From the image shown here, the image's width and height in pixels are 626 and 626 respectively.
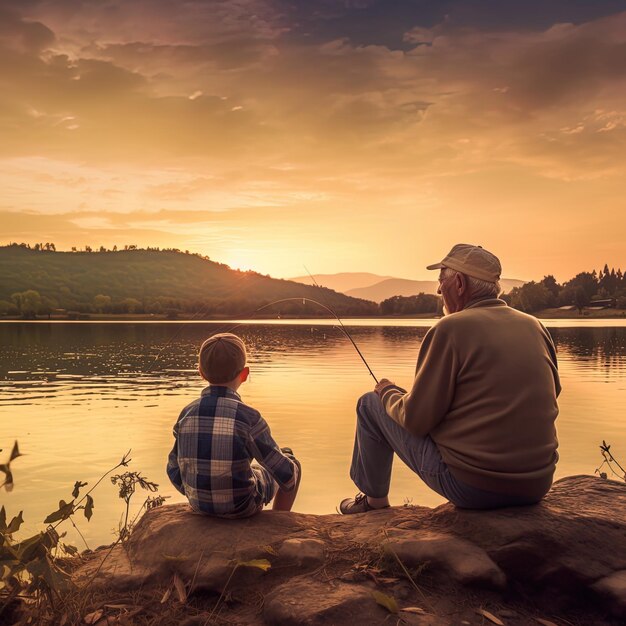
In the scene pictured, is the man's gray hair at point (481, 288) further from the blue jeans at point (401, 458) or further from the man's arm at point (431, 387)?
the blue jeans at point (401, 458)

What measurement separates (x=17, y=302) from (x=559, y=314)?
88849mm

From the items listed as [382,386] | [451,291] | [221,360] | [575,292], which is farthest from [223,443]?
[575,292]

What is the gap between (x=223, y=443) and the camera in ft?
13.0

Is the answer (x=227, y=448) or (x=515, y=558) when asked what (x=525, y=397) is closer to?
(x=515, y=558)

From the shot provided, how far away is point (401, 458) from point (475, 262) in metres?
1.30

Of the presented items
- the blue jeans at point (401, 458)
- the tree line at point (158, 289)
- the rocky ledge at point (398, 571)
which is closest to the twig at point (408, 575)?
the rocky ledge at point (398, 571)

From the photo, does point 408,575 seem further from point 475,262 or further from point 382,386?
point 475,262

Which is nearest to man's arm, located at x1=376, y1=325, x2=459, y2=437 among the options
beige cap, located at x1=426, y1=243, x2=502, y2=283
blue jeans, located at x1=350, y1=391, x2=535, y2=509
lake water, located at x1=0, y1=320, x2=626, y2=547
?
blue jeans, located at x1=350, y1=391, x2=535, y2=509

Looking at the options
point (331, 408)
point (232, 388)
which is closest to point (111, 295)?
point (331, 408)

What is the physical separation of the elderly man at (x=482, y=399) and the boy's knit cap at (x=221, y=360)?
0.97m

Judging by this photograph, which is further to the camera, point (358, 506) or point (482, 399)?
point (358, 506)

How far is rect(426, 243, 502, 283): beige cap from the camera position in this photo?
3.96m

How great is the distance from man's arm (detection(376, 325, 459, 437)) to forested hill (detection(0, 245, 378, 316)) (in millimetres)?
93388

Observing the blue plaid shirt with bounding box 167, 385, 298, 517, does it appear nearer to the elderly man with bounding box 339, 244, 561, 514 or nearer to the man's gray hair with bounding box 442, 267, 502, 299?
the elderly man with bounding box 339, 244, 561, 514
